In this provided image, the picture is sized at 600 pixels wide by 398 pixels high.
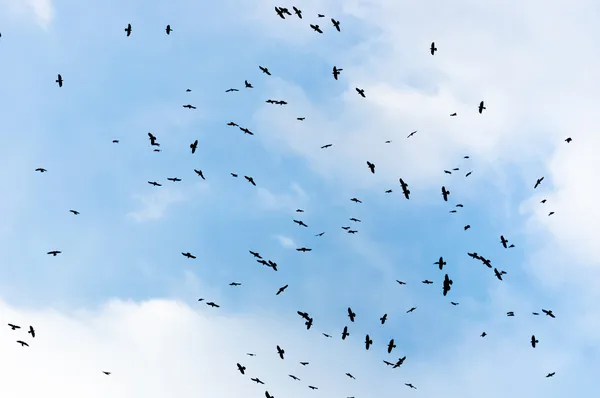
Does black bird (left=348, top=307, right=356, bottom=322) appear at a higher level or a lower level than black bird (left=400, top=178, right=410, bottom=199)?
lower

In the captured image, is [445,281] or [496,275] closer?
[445,281]

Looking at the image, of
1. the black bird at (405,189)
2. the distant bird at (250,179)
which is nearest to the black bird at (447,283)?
the black bird at (405,189)

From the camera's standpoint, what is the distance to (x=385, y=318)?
67.7 metres

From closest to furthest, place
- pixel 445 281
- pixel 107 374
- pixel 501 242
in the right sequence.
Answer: pixel 445 281
pixel 501 242
pixel 107 374

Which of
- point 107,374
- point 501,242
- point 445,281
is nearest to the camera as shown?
point 445,281

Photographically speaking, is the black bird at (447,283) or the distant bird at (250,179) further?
the distant bird at (250,179)

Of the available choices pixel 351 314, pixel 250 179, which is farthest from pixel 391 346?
pixel 250 179

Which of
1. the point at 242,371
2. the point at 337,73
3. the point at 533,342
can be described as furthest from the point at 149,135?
the point at 533,342

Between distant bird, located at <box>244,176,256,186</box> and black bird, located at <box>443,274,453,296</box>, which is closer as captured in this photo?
black bird, located at <box>443,274,453,296</box>

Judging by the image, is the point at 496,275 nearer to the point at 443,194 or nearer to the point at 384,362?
the point at 443,194

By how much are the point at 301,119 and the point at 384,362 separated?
83.5ft

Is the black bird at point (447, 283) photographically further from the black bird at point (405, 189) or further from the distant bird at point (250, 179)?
the distant bird at point (250, 179)

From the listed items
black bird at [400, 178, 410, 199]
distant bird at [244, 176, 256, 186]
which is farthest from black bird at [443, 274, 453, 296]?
distant bird at [244, 176, 256, 186]

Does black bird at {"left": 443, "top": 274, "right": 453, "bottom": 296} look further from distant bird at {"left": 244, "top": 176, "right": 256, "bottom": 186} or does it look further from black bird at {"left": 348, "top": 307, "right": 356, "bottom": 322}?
distant bird at {"left": 244, "top": 176, "right": 256, "bottom": 186}
